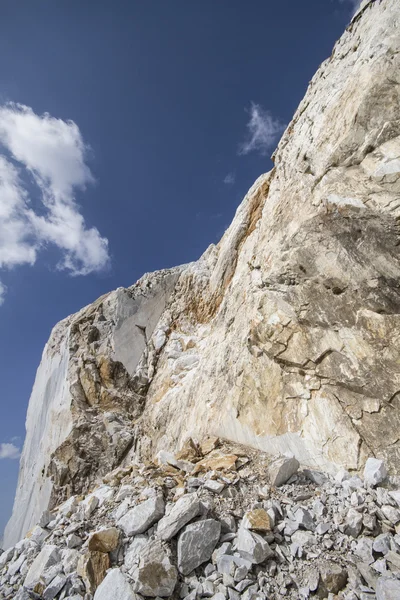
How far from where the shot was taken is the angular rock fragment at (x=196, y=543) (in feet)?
13.8

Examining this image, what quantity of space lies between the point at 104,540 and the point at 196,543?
4.80 feet

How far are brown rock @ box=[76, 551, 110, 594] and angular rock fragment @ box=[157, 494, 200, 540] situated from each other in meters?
0.86

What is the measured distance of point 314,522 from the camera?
4.76m

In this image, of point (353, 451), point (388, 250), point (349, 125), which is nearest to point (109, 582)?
point (353, 451)

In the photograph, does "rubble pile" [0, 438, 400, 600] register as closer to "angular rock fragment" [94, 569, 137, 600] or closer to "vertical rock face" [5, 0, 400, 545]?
"angular rock fragment" [94, 569, 137, 600]

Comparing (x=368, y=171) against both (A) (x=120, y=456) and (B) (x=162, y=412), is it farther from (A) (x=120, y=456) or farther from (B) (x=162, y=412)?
(A) (x=120, y=456)

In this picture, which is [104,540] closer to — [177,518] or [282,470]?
[177,518]

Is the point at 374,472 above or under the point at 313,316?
under

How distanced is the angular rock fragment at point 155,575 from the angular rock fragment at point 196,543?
0.18m

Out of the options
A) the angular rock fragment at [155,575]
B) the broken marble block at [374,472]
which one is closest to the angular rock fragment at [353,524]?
the broken marble block at [374,472]

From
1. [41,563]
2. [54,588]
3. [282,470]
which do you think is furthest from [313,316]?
[41,563]

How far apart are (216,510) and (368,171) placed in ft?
26.1

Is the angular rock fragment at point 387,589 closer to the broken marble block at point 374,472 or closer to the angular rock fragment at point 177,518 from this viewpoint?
the broken marble block at point 374,472

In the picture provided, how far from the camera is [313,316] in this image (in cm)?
730
